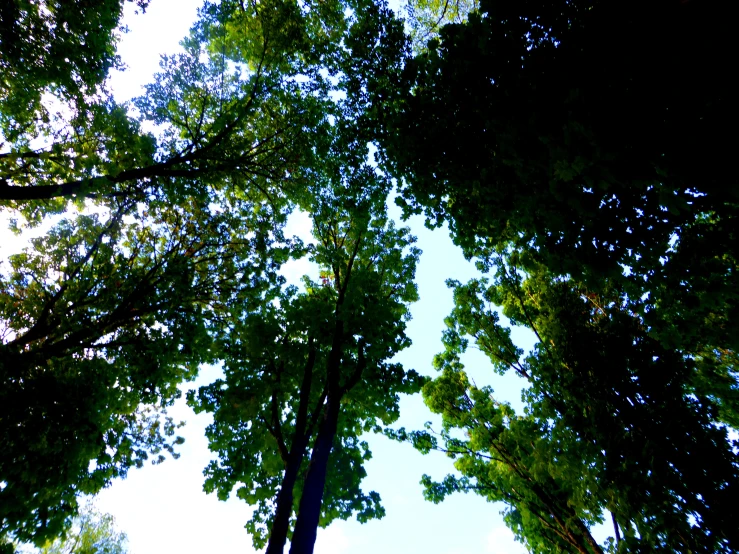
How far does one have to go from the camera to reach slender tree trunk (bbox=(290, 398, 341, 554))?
6.70 meters

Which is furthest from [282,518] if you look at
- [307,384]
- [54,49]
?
[54,49]

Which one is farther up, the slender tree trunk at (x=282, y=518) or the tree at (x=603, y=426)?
the tree at (x=603, y=426)

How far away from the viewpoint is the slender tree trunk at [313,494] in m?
6.70

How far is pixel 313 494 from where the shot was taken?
734 centimetres

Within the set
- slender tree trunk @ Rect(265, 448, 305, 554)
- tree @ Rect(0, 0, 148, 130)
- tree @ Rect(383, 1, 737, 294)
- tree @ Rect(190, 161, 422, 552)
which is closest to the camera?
tree @ Rect(383, 1, 737, 294)

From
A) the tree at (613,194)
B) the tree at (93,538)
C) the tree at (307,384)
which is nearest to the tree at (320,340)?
the tree at (307,384)

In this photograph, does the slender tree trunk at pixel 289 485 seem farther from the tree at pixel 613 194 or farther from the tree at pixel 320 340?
the tree at pixel 613 194

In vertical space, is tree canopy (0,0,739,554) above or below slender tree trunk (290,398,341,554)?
above

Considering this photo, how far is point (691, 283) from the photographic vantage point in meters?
4.71

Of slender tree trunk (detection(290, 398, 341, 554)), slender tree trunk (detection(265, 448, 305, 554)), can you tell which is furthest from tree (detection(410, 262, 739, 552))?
slender tree trunk (detection(265, 448, 305, 554))

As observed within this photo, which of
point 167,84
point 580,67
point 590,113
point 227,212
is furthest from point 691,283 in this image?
point 167,84

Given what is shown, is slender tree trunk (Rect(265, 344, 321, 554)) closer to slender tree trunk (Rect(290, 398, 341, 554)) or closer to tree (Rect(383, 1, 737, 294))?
slender tree trunk (Rect(290, 398, 341, 554))

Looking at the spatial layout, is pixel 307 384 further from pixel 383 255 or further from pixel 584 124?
pixel 584 124

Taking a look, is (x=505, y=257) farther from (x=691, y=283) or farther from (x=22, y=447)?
(x=22, y=447)
